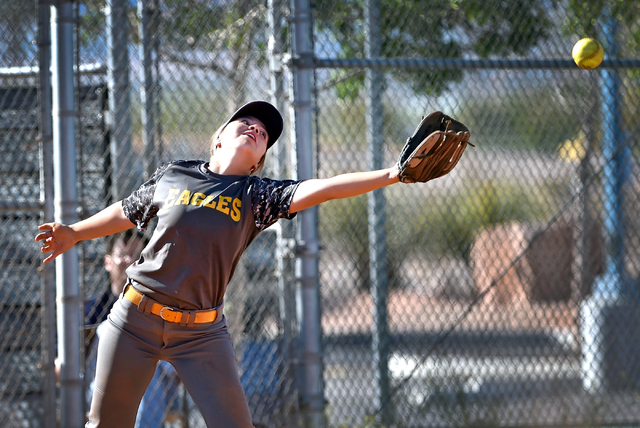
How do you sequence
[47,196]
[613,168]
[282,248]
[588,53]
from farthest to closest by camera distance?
[613,168], [282,248], [47,196], [588,53]

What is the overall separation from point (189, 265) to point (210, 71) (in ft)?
5.74

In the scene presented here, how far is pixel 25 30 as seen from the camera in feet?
12.1

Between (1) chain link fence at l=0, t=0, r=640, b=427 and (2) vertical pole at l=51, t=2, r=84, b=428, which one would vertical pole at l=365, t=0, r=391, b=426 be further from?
(2) vertical pole at l=51, t=2, r=84, b=428

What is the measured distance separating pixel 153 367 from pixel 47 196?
1579mm

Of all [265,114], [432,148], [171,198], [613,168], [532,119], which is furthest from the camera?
[613,168]

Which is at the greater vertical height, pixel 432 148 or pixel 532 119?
pixel 532 119

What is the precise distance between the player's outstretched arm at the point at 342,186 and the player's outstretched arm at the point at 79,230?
0.88m

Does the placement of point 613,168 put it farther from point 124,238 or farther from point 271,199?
point 124,238

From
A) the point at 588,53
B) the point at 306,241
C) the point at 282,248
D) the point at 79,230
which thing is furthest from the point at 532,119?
the point at 79,230

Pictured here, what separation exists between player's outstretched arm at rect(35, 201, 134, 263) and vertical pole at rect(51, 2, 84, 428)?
2.36ft

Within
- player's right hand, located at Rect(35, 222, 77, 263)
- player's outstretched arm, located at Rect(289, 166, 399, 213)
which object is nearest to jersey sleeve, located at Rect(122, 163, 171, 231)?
player's right hand, located at Rect(35, 222, 77, 263)

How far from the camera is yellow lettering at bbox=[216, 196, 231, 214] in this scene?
2.49 metres

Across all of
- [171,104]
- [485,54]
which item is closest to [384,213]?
[485,54]

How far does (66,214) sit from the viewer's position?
11.3 feet
